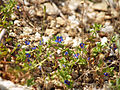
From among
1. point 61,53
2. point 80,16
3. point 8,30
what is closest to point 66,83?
point 61,53

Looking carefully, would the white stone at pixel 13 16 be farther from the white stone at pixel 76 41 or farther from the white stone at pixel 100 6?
the white stone at pixel 100 6

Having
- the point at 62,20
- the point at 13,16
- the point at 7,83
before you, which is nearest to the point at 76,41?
the point at 62,20

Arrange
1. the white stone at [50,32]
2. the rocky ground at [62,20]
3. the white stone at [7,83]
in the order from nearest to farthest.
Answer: the white stone at [7,83] < the rocky ground at [62,20] < the white stone at [50,32]

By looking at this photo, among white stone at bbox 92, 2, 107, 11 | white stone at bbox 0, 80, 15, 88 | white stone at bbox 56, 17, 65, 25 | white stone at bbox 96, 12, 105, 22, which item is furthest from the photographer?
white stone at bbox 92, 2, 107, 11

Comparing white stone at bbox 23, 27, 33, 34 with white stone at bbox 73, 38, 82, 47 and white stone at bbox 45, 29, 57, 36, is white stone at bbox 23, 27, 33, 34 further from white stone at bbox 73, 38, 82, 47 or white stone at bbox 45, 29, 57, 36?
white stone at bbox 73, 38, 82, 47

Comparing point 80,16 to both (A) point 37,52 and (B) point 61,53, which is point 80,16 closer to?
(B) point 61,53

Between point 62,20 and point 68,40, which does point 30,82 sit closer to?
point 68,40

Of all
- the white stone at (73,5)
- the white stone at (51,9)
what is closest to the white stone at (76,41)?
the white stone at (51,9)

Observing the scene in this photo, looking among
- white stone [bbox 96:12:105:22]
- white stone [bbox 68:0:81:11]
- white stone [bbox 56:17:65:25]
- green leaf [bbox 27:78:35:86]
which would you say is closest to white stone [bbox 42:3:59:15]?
white stone [bbox 56:17:65:25]

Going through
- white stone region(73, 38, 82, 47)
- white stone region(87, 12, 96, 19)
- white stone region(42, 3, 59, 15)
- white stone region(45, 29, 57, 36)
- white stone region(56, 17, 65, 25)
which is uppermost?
white stone region(42, 3, 59, 15)
